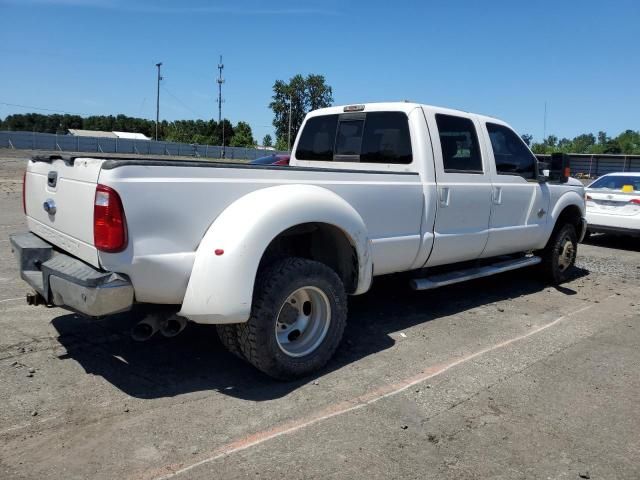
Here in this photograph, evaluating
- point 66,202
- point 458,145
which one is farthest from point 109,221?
point 458,145

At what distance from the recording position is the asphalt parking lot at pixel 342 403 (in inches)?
115

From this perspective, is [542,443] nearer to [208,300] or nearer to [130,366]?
[208,300]

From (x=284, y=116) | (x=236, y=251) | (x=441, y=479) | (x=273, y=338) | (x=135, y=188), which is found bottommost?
(x=441, y=479)

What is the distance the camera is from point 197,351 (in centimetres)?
443

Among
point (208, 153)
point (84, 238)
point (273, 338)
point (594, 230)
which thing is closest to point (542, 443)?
point (273, 338)

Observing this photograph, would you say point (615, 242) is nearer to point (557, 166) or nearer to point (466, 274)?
point (557, 166)

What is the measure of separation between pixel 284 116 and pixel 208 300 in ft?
285

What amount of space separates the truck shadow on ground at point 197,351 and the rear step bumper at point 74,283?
71 centimetres

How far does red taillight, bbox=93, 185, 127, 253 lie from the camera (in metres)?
3.17

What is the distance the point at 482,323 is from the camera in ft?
18.2

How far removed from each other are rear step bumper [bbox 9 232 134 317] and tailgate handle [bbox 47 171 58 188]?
45 cm

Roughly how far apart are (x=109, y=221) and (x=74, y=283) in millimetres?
460

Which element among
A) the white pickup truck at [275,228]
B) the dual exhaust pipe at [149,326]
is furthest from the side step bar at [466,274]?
the dual exhaust pipe at [149,326]

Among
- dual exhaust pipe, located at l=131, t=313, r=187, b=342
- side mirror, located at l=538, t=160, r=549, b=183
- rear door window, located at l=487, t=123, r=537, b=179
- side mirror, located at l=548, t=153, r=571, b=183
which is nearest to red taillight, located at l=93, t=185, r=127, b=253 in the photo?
dual exhaust pipe, located at l=131, t=313, r=187, b=342
